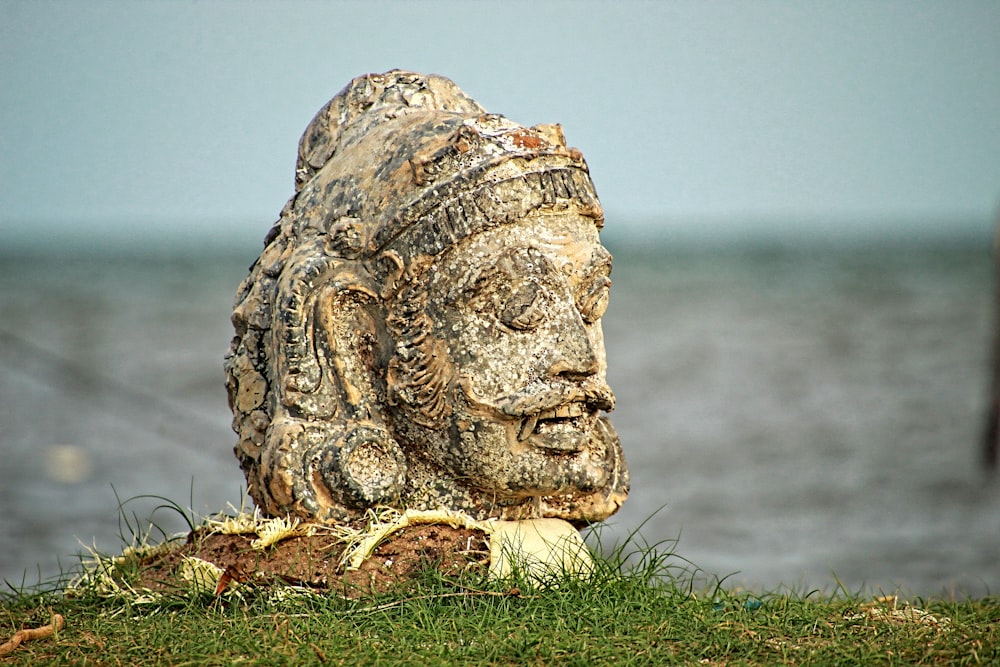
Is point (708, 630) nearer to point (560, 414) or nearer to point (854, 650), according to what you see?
point (854, 650)

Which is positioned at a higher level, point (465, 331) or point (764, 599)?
point (465, 331)

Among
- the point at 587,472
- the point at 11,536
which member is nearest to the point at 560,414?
the point at 587,472

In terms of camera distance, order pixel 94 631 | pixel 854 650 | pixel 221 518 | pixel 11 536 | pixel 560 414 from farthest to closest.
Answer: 1. pixel 11 536
2. pixel 221 518
3. pixel 560 414
4. pixel 94 631
5. pixel 854 650

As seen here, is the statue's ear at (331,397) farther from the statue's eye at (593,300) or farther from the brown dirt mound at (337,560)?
the statue's eye at (593,300)

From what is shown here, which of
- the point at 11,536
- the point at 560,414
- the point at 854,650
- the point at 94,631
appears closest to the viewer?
the point at 854,650

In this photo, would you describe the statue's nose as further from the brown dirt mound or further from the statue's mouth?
the brown dirt mound

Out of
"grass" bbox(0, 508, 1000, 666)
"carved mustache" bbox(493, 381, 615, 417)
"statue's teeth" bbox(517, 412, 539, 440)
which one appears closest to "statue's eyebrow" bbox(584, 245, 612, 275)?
"carved mustache" bbox(493, 381, 615, 417)

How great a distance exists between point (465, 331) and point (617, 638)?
3.62ft

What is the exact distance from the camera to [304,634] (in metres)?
3.54

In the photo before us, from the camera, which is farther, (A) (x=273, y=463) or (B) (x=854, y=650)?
(A) (x=273, y=463)

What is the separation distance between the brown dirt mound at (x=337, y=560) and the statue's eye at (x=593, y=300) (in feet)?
2.76

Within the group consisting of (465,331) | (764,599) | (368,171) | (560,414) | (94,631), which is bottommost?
(94,631)

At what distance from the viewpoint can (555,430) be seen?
4.00 metres

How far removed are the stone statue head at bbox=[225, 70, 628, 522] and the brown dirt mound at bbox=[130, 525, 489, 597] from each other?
0.42 ft
